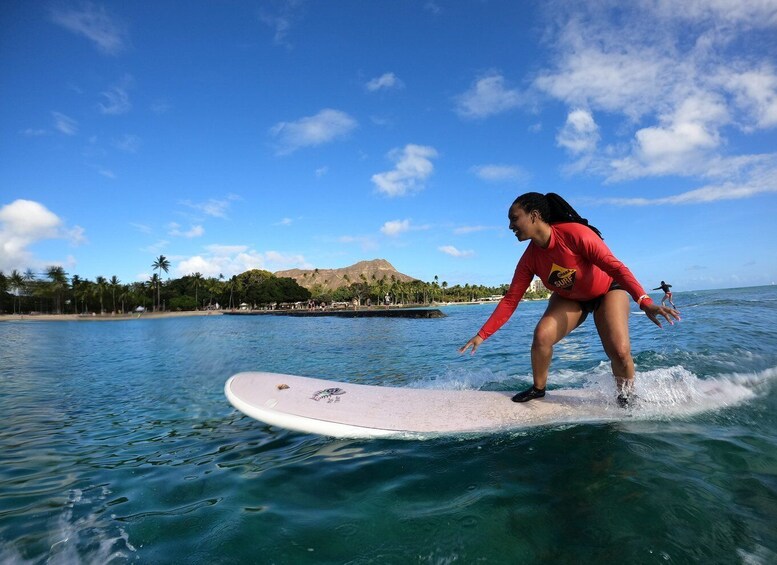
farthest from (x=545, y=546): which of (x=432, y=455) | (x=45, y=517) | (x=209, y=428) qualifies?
(x=209, y=428)

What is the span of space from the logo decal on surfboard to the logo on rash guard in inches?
117

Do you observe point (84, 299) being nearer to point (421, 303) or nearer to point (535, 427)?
point (421, 303)

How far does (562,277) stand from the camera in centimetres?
460

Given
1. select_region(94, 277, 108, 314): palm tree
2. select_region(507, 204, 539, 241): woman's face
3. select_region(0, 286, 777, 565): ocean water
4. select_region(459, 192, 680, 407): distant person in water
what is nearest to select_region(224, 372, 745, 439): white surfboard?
select_region(0, 286, 777, 565): ocean water

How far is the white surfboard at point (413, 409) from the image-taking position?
4363 millimetres

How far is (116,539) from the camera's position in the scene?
104 inches

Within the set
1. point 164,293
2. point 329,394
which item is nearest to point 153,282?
point 164,293

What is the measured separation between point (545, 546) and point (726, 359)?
24.4ft

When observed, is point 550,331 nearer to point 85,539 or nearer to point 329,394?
point 329,394

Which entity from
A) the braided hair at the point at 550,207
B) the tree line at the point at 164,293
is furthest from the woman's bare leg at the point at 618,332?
the tree line at the point at 164,293

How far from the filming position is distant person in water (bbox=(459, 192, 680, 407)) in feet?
14.2

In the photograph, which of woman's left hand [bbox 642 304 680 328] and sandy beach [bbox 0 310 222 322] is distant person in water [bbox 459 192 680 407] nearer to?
woman's left hand [bbox 642 304 680 328]

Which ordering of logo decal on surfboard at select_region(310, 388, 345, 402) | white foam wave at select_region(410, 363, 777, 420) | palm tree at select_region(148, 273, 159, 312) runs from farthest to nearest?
palm tree at select_region(148, 273, 159, 312) → logo decal on surfboard at select_region(310, 388, 345, 402) → white foam wave at select_region(410, 363, 777, 420)

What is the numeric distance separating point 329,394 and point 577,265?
11.1ft
